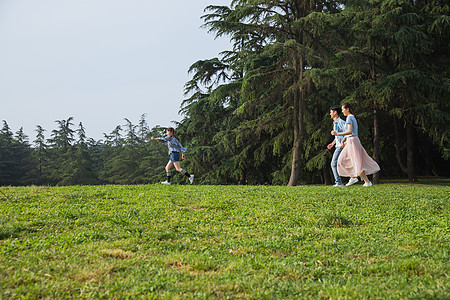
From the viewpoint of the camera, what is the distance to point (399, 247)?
4.54 m

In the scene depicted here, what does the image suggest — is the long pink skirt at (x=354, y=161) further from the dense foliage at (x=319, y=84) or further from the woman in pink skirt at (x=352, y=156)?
the dense foliage at (x=319, y=84)

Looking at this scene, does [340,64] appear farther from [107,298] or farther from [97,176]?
[97,176]

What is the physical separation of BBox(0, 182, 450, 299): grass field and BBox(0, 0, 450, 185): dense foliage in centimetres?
914

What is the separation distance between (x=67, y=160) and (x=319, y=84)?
167ft

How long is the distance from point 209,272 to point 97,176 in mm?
60468

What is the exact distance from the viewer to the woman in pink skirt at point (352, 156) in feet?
34.2

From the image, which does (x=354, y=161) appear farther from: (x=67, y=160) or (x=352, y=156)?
(x=67, y=160)

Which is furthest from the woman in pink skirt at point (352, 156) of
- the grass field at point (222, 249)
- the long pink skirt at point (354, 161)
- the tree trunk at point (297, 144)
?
the tree trunk at point (297, 144)

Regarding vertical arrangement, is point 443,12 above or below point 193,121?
above

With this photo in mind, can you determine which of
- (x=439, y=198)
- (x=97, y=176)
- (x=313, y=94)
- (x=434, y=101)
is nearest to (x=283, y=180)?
(x=313, y=94)

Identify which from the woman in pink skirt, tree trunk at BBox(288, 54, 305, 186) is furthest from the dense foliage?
the woman in pink skirt

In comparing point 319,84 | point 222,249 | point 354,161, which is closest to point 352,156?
point 354,161

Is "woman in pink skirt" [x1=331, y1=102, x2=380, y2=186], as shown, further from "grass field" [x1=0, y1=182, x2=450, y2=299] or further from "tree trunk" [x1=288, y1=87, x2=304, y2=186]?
"tree trunk" [x1=288, y1=87, x2=304, y2=186]

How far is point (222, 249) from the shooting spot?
4449mm
